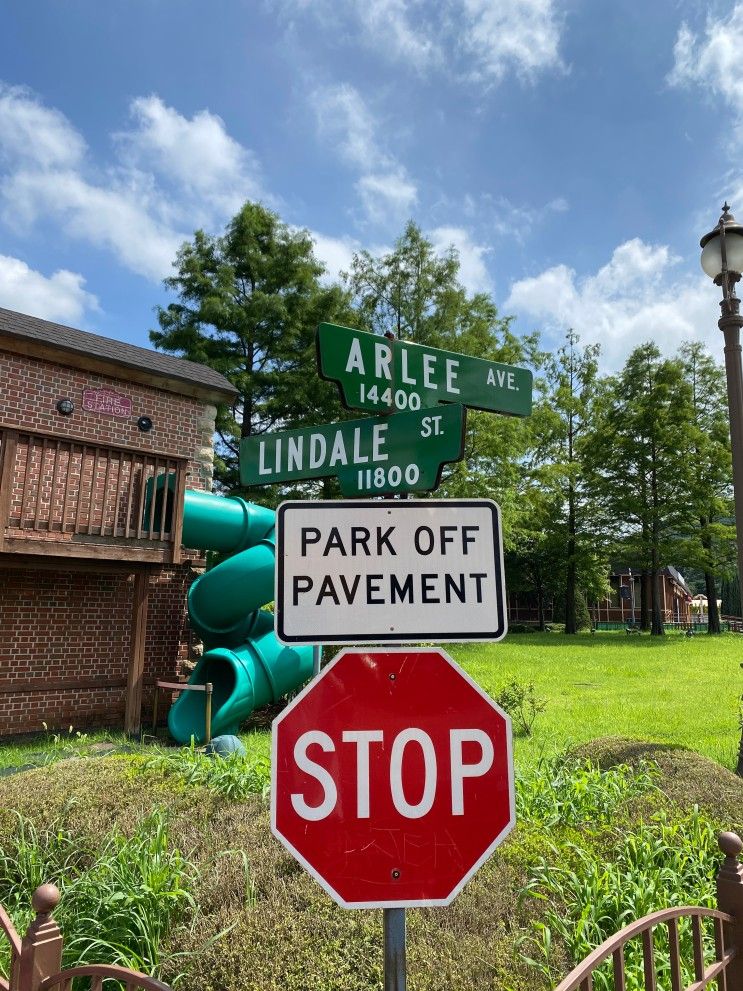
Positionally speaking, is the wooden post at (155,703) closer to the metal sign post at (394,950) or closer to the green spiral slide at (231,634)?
the green spiral slide at (231,634)

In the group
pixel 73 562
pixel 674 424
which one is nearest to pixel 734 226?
pixel 73 562

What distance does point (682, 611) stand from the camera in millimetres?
59719

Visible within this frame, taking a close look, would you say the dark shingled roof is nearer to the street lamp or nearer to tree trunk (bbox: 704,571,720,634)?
the street lamp

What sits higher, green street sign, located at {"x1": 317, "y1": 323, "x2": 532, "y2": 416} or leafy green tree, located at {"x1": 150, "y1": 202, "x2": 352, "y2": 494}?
leafy green tree, located at {"x1": 150, "y1": 202, "x2": 352, "y2": 494}

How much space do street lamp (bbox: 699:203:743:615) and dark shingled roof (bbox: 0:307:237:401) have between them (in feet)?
26.0

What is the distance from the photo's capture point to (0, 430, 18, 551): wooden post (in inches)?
310

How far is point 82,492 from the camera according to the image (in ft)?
29.9

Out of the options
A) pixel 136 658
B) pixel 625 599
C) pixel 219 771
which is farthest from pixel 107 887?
pixel 625 599

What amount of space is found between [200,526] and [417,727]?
341 inches

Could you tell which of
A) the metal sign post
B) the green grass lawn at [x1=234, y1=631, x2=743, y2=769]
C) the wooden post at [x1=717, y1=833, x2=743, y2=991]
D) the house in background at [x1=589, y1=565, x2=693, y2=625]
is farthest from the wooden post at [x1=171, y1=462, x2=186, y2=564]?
the house in background at [x1=589, y1=565, x2=693, y2=625]

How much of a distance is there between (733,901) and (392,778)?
5.63 feet

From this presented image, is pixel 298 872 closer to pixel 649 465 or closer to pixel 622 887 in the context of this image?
pixel 622 887

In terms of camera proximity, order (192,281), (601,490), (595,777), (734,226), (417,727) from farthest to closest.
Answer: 1. (601,490)
2. (192,281)
3. (734,226)
4. (595,777)
5. (417,727)

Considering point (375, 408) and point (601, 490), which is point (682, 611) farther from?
point (375, 408)
